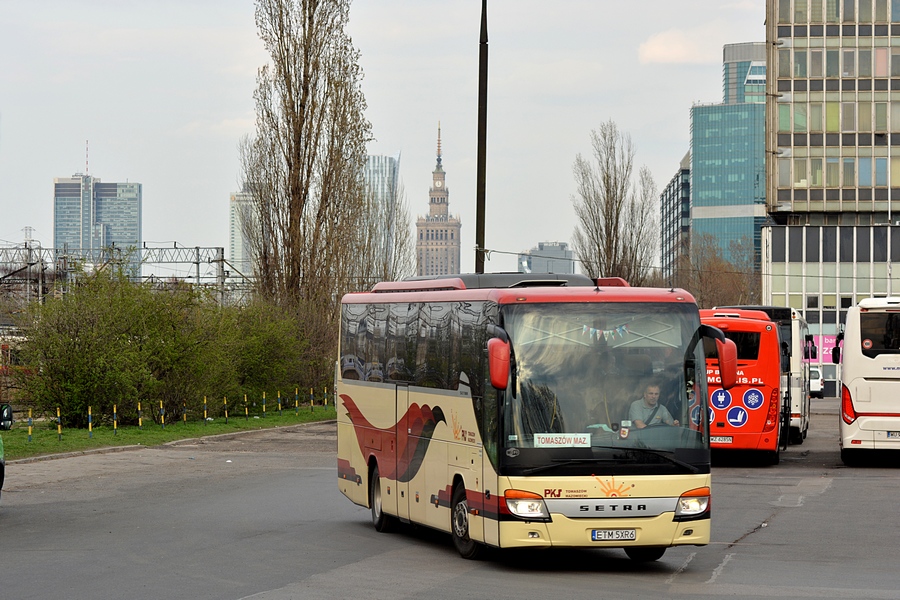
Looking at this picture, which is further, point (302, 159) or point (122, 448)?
point (302, 159)

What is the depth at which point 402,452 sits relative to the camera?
14547mm

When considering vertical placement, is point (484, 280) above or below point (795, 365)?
above

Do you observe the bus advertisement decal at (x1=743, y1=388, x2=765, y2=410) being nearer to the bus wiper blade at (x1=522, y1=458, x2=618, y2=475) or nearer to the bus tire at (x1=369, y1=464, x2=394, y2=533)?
the bus tire at (x1=369, y1=464, x2=394, y2=533)

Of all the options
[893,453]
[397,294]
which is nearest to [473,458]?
[397,294]

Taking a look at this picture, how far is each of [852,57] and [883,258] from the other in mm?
12407

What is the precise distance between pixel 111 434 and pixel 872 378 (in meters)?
18.0

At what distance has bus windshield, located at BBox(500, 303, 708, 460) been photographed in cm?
1164

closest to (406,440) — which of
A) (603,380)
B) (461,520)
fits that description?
(461,520)

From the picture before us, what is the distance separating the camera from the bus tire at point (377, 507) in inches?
601

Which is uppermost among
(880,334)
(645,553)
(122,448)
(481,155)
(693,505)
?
(481,155)

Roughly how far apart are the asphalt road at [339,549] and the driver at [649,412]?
1390 millimetres

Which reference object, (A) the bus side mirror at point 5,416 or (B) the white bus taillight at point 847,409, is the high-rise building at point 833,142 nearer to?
(B) the white bus taillight at point 847,409

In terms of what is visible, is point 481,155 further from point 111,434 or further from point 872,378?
point 111,434

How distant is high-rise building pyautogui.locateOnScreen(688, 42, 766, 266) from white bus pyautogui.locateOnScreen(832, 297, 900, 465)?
150 metres
